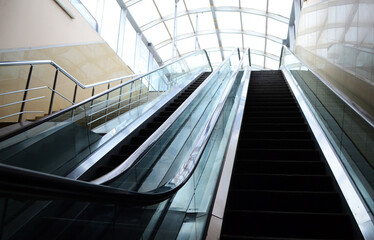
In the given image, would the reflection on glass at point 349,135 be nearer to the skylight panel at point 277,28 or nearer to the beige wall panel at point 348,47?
the beige wall panel at point 348,47

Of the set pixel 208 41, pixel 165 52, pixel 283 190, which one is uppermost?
pixel 208 41

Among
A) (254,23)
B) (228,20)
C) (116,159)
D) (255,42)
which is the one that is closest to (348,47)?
(116,159)

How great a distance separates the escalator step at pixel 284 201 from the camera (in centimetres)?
288

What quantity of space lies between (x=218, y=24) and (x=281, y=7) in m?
4.60

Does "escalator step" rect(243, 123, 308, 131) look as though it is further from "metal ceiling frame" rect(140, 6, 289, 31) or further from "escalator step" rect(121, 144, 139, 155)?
"metal ceiling frame" rect(140, 6, 289, 31)

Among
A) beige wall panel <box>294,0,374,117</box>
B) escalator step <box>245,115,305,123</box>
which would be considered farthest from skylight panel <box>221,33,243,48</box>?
escalator step <box>245,115,305,123</box>

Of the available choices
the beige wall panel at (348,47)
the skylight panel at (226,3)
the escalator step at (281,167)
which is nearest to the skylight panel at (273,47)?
the skylight panel at (226,3)

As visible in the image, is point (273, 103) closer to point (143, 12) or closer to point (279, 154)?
point (279, 154)

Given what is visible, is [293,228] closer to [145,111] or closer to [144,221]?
[144,221]

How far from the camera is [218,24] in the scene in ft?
63.8

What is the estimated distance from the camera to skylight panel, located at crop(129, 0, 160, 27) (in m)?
15.8

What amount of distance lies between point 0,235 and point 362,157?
2771mm

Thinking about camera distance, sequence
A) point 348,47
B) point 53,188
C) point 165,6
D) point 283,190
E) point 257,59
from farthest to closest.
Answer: point 257,59
point 165,6
point 348,47
point 283,190
point 53,188

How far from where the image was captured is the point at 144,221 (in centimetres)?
159
